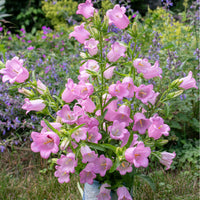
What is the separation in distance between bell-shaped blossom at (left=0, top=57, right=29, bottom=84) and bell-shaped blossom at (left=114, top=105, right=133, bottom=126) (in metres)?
0.36

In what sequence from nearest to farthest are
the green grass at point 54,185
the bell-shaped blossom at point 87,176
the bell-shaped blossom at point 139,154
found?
1. the bell-shaped blossom at point 139,154
2. the bell-shaped blossom at point 87,176
3. the green grass at point 54,185

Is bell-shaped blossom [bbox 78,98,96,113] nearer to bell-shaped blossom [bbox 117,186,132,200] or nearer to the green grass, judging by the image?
bell-shaped blossom [bbox 117,186,132,200]

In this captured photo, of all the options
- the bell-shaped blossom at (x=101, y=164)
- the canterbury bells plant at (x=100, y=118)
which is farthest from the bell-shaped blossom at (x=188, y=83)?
the bell-shaped blossom at (x=101, y=164)

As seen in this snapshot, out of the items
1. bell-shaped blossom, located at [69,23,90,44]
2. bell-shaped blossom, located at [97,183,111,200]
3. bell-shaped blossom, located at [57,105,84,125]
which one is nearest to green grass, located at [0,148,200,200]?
bell-shaped blossom, located at [97,183,111,200]

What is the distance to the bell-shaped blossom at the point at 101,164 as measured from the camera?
975 millimetres

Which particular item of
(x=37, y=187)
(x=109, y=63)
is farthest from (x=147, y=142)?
(x=37, y=187)

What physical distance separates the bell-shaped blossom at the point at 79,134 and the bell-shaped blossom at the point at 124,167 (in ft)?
0.56

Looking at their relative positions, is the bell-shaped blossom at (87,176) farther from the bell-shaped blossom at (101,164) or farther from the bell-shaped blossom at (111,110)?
the bell-shaped blossom at (111,110)

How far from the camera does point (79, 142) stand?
0.99 m

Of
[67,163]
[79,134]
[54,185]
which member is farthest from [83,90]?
[54,185]

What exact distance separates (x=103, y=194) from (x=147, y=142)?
0.87 feet

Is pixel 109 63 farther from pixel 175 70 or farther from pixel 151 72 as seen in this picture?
pixel 175 70

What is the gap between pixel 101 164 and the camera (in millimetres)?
984

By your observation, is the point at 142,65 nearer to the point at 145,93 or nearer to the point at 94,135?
the point at 145,93
